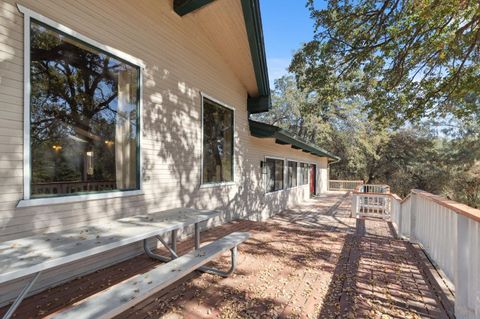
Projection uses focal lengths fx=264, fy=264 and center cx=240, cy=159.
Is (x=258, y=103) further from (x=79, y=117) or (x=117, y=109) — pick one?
(x=79, y=117)

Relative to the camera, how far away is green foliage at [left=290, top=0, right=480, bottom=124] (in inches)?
216

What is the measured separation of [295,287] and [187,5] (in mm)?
4737

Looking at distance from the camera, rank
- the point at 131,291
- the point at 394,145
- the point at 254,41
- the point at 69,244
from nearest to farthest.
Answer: the point at 131,291, the point at 69,244, the point at 254,41, the point at 394,145

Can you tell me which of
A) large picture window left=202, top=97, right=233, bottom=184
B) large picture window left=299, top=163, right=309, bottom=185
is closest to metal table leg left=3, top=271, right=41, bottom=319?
large picture window left=202, top=97, right=233, bottom=184

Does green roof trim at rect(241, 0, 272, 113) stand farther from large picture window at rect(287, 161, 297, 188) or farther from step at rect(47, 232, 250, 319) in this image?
step at rect(47, 232, 250, 319)

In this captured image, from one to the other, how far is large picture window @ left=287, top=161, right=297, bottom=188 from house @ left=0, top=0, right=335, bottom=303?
4.47m

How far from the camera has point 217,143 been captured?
612 centimetres

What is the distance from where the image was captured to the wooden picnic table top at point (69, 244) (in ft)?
5.45

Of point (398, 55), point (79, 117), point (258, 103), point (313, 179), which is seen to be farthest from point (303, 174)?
point (79, 117)

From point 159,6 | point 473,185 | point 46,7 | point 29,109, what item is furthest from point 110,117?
point 473,185

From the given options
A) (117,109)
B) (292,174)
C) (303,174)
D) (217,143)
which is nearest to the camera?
(117,109)

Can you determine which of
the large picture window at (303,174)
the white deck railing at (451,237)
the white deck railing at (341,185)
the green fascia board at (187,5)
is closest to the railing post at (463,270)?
the white deck railing at (451,237)

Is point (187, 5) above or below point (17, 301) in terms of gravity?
above

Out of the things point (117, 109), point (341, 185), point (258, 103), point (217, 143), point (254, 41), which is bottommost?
point (341, 185)
